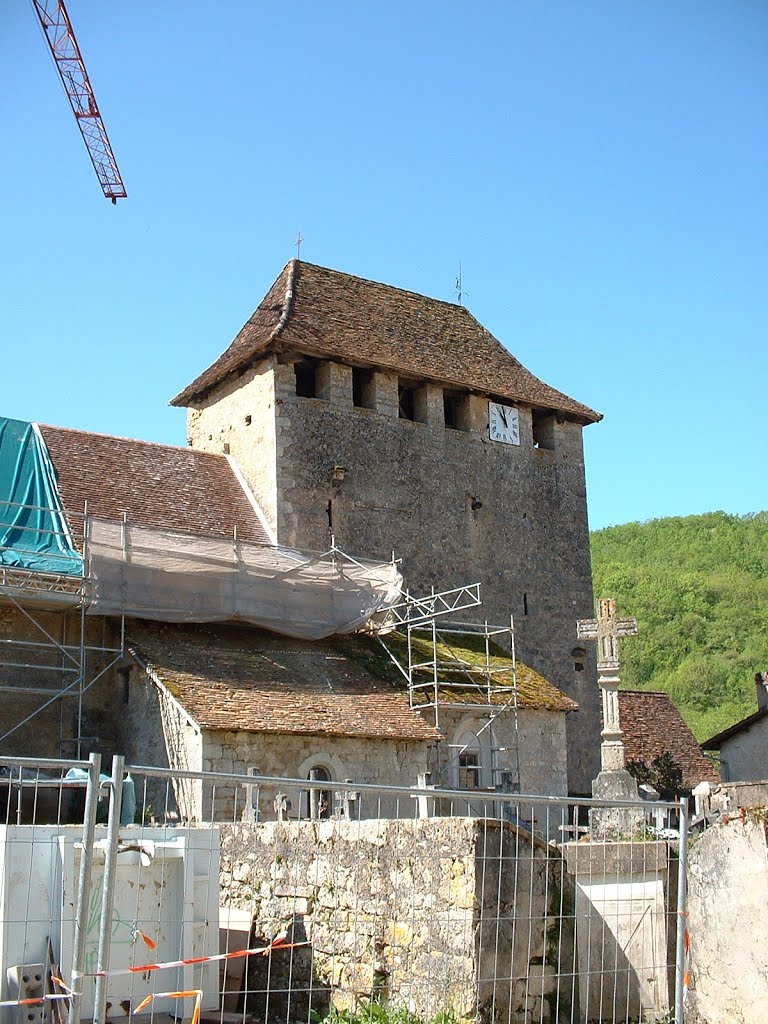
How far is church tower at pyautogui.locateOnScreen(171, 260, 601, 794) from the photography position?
74.9ft

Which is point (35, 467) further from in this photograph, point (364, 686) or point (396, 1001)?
point (396, 1001)

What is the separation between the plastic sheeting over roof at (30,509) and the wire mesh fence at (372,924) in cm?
908

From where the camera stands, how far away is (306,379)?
24.2m

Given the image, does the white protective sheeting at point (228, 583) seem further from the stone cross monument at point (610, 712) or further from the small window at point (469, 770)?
the stone cross monument at point (610, 712)

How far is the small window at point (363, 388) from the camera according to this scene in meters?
24.2

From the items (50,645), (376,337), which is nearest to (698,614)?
(376,337)

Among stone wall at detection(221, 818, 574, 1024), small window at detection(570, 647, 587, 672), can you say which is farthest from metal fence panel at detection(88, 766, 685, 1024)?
small window at detection(570, 647, 587, 672)

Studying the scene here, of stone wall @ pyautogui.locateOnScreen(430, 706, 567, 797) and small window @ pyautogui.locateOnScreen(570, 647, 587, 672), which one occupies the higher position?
small window @ pyautogui.locateOnScreen(570, 647, 587, 672)

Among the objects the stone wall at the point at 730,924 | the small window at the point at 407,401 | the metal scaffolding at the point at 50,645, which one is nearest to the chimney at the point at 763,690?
the small window at the point at 407,401

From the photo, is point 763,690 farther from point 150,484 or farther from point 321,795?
point 321,795

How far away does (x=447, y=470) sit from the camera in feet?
81.0

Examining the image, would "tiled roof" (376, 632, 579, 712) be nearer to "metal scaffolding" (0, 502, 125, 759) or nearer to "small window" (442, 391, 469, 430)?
"small window" (442, 391, 469, 430)

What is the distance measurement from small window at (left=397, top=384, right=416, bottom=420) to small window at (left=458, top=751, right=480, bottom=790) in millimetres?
7996

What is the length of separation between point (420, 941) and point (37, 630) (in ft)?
37.1
